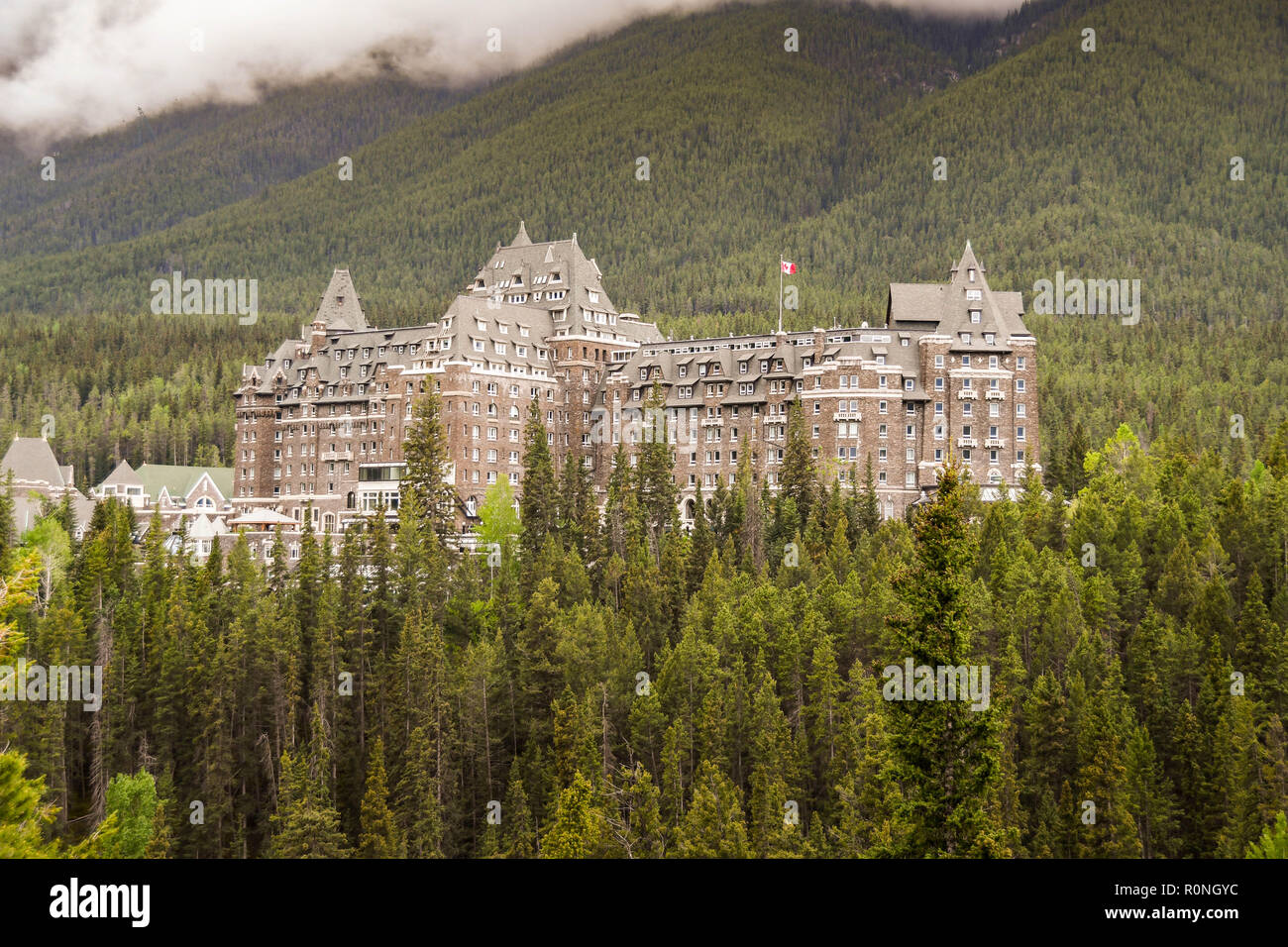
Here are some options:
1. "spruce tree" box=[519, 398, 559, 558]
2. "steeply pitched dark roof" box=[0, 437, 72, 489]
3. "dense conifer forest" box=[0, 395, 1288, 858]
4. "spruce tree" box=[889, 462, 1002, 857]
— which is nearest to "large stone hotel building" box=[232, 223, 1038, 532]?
"spruce tree" box=[519, 398, 559, 558]

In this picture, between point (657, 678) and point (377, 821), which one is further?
point (657, 678)

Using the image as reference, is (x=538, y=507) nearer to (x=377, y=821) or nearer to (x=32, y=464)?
(x=377, y=821)

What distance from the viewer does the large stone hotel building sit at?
129 m

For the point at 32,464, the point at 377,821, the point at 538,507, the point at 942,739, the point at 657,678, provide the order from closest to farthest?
the point at 942,739 < the point at 377,821 < the point at 657,678 < the point at 538,507 < the point at 32,464

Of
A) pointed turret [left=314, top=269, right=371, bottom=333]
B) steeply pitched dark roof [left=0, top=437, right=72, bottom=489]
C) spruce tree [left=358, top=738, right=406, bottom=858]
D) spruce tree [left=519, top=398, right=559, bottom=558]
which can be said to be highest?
pointed turret [left=314, top=269, right=371, bottom=333]

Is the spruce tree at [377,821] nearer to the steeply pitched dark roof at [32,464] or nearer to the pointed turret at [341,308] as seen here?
the steeply pitched dark roof at [32,464]

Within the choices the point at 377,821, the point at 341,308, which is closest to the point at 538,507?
the point at 377,821

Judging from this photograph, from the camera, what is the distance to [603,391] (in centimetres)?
15038

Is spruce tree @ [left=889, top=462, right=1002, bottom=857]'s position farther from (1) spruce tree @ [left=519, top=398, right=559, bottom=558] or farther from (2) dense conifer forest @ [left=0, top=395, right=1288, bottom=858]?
(1) spruce tree @ [left=519, top=398, right=559, bottom=558]

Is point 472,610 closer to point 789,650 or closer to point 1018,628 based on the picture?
point 789,650

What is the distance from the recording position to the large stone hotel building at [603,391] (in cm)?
12912

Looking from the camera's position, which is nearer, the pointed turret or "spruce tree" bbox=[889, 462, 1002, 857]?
"spruce tree" bbox=[889, 462, 1002, 857]

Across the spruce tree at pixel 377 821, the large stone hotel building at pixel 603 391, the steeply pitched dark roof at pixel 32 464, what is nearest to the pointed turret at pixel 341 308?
the large stone hotel building at pixel 603 391
